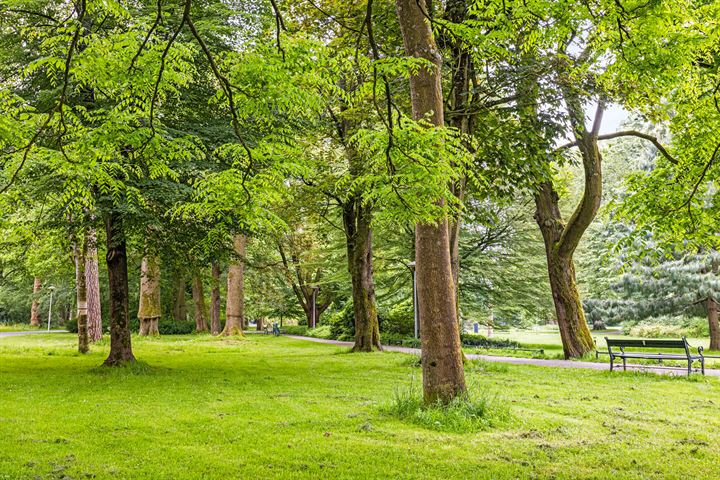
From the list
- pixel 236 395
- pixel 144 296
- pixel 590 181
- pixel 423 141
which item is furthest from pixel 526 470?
pixel 144 296

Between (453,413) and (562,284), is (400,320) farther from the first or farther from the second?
(453,413)

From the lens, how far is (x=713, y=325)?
71.3ft

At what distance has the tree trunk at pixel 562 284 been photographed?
16125 millimetres

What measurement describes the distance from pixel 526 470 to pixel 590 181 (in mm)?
12004

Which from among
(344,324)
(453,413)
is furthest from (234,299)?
(453,413)

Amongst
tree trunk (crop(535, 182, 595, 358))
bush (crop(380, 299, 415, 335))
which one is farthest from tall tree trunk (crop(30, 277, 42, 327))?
tree trunk (crop(535, 182, 595, 358))

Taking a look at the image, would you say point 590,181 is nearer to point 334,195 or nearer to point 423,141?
point 334,195

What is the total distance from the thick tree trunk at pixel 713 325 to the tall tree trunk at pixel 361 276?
42.5 feet

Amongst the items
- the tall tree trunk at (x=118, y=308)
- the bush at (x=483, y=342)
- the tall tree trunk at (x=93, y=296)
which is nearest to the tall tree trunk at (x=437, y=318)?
the tall tree trunk at (x=118, y=308)

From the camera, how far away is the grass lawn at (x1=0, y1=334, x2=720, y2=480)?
5.18m

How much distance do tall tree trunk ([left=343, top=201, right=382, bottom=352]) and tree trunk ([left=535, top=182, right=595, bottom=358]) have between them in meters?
5.71

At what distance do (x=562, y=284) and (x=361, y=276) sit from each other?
6492 mm

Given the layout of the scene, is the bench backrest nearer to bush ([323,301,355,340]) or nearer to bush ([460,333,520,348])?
bush ([460,333,520,348])

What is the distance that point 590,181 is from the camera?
15508 mm
